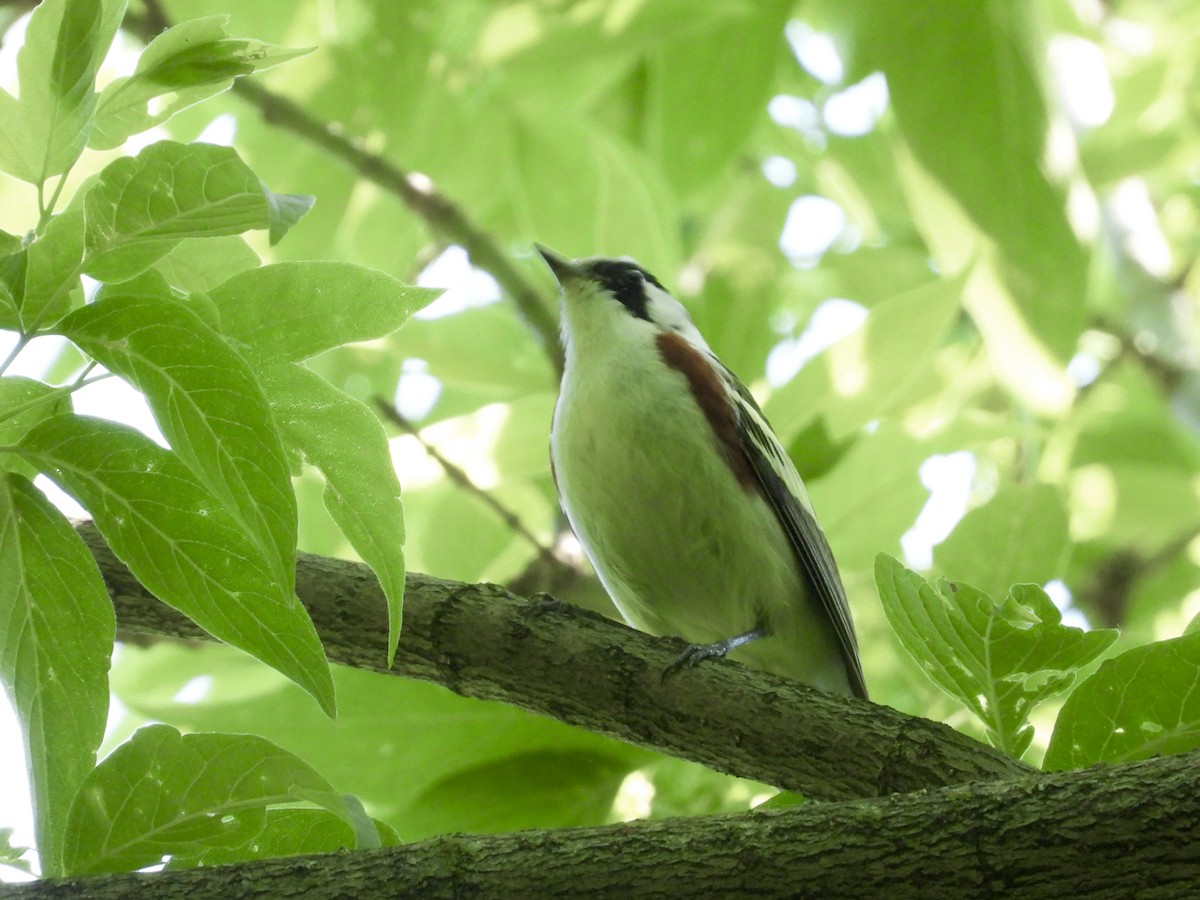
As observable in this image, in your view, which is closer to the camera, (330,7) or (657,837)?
(657,837)

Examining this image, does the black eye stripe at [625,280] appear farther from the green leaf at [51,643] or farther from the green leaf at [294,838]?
the green leaf at [51,643]

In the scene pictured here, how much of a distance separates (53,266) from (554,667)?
125 centimetres

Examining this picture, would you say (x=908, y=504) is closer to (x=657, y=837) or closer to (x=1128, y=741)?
(x=1128, y=741)

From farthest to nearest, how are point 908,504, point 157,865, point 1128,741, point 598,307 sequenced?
point 598,307, point 908,504, point 1128,741, point 157,865

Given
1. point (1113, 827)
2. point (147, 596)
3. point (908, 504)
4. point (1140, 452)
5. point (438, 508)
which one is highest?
point (1140, 452)

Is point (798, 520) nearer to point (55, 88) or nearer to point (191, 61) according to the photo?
point (191, 61)

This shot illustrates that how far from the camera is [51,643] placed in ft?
5.30

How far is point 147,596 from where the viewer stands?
248 centimetres

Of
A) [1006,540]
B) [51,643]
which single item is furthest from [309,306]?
[1006,540]

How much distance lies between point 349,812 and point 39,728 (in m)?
0.42

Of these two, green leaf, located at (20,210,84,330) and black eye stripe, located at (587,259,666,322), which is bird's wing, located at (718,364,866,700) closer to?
black eye stripe, located at (587,259,666,322)

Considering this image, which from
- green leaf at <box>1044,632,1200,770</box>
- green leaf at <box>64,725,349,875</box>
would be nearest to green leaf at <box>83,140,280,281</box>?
green leaf at <box>64,725,349,875</box>

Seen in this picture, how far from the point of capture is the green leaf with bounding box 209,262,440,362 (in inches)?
64.5

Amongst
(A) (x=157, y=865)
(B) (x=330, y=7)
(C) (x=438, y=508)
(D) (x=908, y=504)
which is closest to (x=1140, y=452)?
(D) (x=908, y=504)
